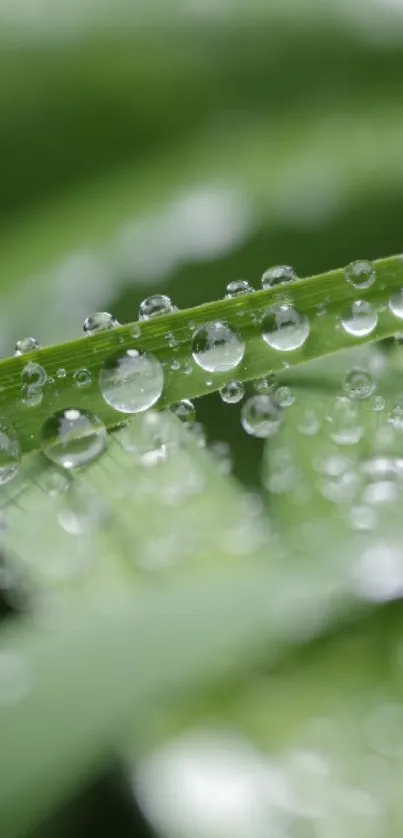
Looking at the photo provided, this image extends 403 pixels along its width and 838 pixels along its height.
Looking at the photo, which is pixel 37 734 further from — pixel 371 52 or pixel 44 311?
pixel 371 52

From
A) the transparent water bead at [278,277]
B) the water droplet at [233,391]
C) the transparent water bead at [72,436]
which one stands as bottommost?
the transparent water bead at [72,436]

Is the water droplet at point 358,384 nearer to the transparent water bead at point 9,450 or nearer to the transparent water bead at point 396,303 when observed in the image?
the transparent water bead at point 396,303

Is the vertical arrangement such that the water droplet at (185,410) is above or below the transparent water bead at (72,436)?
above

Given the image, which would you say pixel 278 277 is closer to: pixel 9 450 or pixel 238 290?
pixel 238 290

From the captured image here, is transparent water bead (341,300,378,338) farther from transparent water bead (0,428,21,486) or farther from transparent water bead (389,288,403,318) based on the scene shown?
transparent water bead (0,428,21,486)

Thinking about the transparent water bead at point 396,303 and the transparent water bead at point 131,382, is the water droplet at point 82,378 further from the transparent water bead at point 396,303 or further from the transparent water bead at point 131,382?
the transparent water bead at point 396,303

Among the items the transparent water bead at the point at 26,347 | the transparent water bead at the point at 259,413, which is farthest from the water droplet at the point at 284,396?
the transparent water bead at the point at 26,347

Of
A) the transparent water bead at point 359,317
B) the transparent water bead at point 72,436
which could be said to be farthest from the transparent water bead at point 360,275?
the transparent water bead at point 72,436
